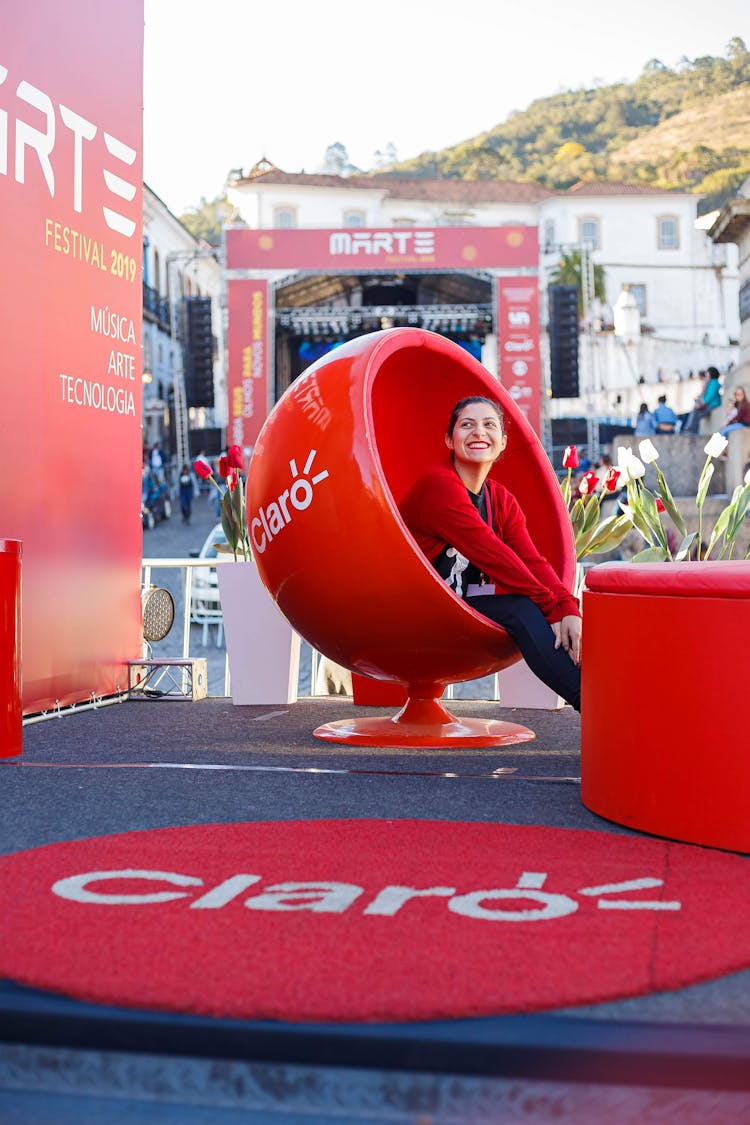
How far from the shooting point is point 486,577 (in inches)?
161

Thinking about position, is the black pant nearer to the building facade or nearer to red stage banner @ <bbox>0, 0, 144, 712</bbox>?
red stage banner @ <bbox>0, 0, 144, 712</bbox>

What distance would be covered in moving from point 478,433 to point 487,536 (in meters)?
0.41

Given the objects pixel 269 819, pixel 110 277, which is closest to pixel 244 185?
pixel 110 277

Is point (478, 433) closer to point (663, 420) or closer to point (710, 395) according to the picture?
point (710, 395)

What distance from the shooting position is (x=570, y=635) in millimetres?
3596

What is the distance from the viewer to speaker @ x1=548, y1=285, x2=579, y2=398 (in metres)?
22.6

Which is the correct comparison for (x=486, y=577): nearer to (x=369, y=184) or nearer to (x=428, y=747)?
(x=428, y=747)

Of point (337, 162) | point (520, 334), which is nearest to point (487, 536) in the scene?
point (520, 334)

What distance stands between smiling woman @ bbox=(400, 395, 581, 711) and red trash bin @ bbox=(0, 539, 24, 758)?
1285mm

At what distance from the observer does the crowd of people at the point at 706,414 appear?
491 inches

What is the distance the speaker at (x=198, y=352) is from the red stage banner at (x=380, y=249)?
1276 millimetres

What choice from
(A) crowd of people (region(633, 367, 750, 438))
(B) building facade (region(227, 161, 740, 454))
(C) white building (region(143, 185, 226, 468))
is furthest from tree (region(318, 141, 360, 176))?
(A) crowd of people (region(633, 367, 750, 438))

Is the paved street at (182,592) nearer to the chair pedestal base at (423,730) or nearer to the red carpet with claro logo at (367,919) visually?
the chair pedestal base at (423,730)

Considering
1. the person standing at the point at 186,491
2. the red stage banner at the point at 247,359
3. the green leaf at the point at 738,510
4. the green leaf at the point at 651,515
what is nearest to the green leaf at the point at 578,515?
the green leaf at the point at 651,515
